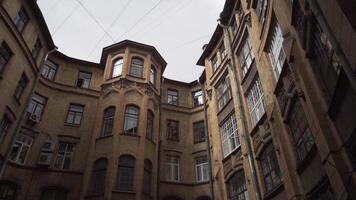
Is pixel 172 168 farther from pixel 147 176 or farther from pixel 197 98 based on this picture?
pixel 197 98

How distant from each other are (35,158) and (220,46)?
1343 centimetres

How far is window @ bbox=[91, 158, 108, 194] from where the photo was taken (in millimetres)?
16328

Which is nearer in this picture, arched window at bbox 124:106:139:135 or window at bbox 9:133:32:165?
window at bbox 9:133:32:165

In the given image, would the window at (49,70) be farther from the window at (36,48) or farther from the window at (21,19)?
the window at (21,19)

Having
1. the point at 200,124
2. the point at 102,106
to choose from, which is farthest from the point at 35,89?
the point at 200,124

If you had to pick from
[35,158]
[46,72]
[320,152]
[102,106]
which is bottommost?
[320,152]

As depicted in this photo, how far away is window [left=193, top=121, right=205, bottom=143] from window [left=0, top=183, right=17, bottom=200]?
Result: 11.7 meters

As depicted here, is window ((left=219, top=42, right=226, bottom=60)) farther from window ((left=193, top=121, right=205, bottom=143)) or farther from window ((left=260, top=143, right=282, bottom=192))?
window ((left=260, top=143, right=282, bottom=192))

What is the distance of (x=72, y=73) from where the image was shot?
22375mm

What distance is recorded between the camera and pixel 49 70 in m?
21.5

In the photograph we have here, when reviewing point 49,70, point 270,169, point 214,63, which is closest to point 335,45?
point 270,169

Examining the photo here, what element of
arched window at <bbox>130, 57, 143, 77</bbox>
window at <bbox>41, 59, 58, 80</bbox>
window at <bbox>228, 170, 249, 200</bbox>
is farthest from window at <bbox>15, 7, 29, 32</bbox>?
window at <bbox>228, 170, 249, 200</bbox>

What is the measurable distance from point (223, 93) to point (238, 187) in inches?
243

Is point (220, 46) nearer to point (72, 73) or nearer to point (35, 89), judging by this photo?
point (72, 73)
